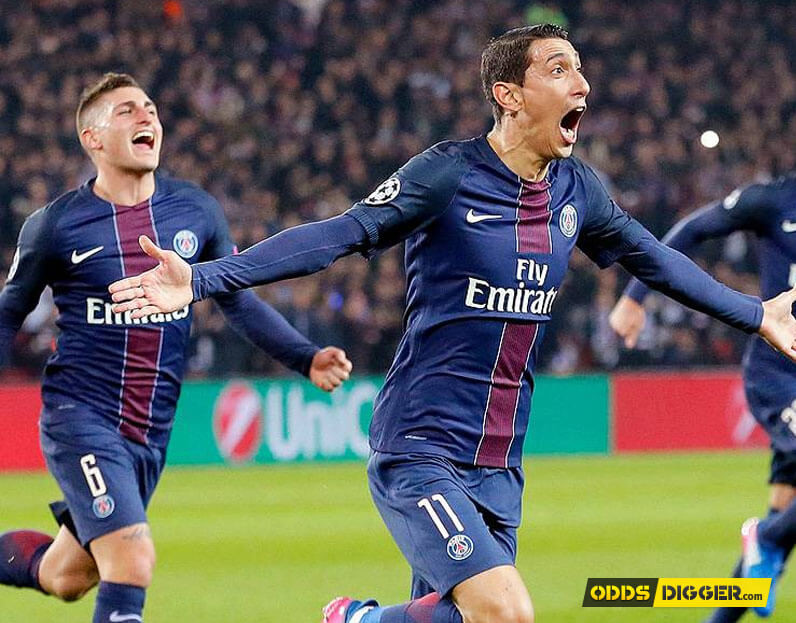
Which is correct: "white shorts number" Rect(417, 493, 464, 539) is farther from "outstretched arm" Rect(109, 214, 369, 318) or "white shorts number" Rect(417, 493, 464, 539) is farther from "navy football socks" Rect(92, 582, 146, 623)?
"navy football socks" Rect(92, 582, 146, 623)

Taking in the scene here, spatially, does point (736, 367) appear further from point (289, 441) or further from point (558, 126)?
point (558, 126)

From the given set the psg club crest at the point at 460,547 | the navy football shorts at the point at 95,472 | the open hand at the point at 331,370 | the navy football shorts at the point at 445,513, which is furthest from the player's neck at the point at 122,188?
the psg club crest at the point at 460,547

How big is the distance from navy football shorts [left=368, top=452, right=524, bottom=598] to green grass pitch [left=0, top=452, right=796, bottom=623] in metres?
2.61

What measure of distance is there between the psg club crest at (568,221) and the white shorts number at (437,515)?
3.17ft

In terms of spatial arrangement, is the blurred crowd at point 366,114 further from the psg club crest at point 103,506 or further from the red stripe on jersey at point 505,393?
the red stripe on jersey at point 505,393

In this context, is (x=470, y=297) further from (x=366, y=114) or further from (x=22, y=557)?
Result: (x=366, y=114)

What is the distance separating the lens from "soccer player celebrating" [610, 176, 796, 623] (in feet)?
22.1

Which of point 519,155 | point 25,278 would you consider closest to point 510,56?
point 519,155

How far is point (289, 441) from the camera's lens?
1636 centimetres

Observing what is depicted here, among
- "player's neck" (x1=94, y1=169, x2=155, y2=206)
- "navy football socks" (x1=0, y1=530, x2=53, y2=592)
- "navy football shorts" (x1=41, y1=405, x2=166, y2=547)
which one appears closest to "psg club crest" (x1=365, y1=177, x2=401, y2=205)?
"navy football shorts" (x1=41, y1=405, x2=166, y2=547)

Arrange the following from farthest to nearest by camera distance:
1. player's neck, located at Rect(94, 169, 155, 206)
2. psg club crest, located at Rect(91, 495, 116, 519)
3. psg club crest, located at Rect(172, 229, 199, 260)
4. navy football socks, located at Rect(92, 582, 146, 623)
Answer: player's neck, located at Rect(94, 169, 155, 206), psg club crest, located at Rect(172, 229, 199, 260), psg club crest, located at Rect(91, 495, 116, 519), navy football socks, located at Rect(92, 582, 146, 623)

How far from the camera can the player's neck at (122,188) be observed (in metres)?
6.26

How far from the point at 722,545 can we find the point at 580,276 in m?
7.17

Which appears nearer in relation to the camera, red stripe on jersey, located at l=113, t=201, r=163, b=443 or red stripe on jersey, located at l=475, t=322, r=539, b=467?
Answer: red stripe on jersey, located at l=475, t=322, r=539, b=467
